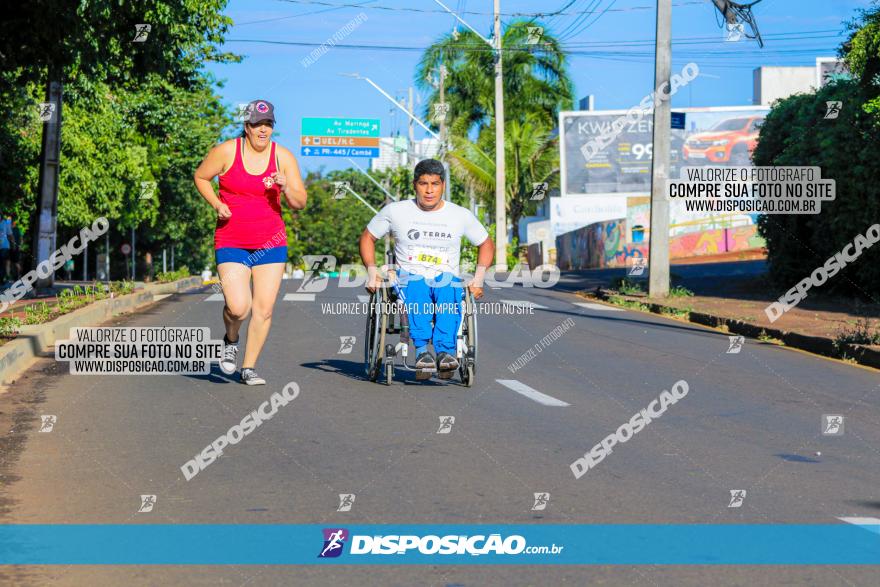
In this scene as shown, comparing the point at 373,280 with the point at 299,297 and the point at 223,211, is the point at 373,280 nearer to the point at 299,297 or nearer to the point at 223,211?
the point at 223,211

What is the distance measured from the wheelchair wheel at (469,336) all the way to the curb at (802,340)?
5320 millimetres

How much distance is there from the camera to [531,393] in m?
10.2

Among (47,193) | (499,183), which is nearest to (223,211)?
(47,193)

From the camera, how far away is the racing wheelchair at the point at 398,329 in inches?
405

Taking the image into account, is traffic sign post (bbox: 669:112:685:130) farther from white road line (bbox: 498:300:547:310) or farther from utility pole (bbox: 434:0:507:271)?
white road line (bbox: 498:300:547:310)

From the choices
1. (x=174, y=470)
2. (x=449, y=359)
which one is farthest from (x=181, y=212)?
(x=174, y=470)

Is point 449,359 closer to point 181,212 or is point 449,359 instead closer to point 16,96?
point 16,96

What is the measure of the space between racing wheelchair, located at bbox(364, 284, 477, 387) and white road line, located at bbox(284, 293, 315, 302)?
1251 centimetres

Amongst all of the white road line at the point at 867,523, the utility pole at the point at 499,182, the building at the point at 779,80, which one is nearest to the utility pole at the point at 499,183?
the utility pole at the point at 499,182

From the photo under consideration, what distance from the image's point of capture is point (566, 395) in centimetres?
1016

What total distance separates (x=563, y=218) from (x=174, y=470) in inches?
2400

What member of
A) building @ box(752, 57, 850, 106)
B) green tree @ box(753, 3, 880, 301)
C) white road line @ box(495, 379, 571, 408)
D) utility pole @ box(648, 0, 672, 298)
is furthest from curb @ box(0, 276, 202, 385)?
building @ box(752, 57, 850, 106)

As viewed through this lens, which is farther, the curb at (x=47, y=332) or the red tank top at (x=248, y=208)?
the curb at (x=47, y=332)

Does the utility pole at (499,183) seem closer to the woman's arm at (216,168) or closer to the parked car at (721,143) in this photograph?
the parked car at (721,143)
